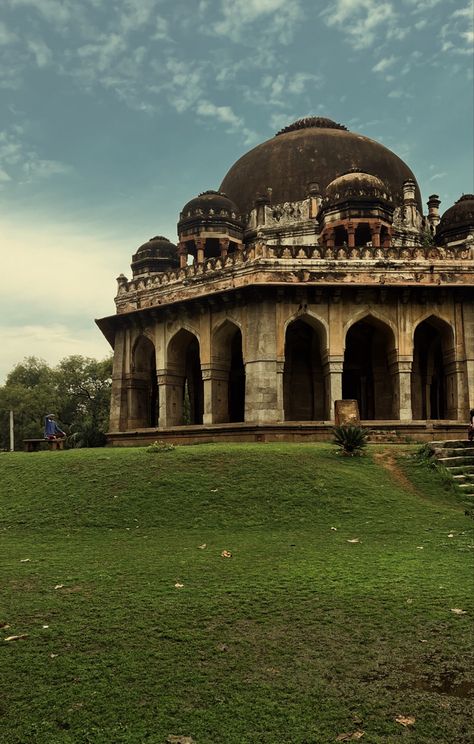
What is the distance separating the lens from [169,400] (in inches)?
826

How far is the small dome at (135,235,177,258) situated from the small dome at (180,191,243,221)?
1919 mm

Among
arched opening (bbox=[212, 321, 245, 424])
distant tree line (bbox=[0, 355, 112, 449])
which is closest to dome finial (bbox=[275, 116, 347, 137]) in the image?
arched opening (bbox=[212, 321, 245, 424])

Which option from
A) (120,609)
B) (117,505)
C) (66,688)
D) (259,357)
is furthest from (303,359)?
(66,688)

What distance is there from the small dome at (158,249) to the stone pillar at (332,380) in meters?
8.75

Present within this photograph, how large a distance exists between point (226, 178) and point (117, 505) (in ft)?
64.7

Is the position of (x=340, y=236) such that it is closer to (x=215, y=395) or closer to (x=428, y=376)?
(x=428, y=376)

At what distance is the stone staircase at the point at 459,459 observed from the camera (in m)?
10.8

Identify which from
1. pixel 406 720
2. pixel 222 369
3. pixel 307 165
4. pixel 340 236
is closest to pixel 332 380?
pixel 222 369

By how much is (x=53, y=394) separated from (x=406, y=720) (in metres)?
44.9

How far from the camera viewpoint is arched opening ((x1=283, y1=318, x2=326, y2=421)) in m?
21.2

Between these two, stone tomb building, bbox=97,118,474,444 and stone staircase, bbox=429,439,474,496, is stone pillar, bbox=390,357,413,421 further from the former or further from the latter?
stone staircase, bbox=429,439,474,496

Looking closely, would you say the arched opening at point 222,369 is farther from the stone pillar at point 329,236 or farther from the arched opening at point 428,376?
the arched opening at point 428,376

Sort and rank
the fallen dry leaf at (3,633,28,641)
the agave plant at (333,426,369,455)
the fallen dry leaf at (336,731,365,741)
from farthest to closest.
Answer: the agave plant at (333,426,369,455) → the fallen dry leaf at (3,633,28,641) → the fallen dry leaf at (336,731,365,741)

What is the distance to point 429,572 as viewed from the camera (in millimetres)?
6141
